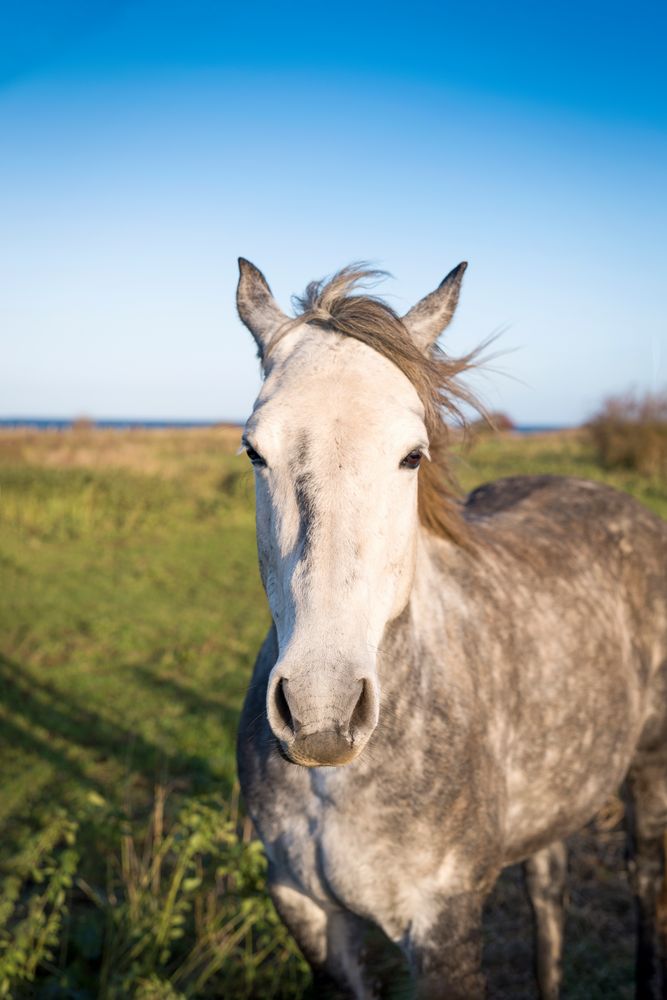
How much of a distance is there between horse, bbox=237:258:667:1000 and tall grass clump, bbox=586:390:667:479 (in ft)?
74.3

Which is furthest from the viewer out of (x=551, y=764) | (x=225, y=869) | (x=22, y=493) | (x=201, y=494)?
(x=201, y=494)

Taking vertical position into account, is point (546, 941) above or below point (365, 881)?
below

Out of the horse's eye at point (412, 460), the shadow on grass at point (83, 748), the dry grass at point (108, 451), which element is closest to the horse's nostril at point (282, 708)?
the horse's eye at point (412, 460)

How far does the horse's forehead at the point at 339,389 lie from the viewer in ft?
5.83

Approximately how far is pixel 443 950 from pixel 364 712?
0.98m

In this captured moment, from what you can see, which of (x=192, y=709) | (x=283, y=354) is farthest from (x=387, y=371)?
(x=192, y=709)

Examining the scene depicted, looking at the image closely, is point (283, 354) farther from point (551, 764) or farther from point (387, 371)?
point (551, 764)

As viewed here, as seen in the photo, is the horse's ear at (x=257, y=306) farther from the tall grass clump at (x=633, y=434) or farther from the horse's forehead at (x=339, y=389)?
the tall grass clump at (x=633, y=434)

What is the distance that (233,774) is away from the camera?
5238mm

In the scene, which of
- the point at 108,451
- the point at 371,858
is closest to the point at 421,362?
the point at 371,858

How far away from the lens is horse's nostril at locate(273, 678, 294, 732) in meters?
1.51

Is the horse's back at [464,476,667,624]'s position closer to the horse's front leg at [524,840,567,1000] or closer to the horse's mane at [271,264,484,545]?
the horse's mane at [271,264,484,545]

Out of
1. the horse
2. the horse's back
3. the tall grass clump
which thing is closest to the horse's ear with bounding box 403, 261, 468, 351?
the horse

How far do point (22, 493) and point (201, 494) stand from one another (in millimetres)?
4013
